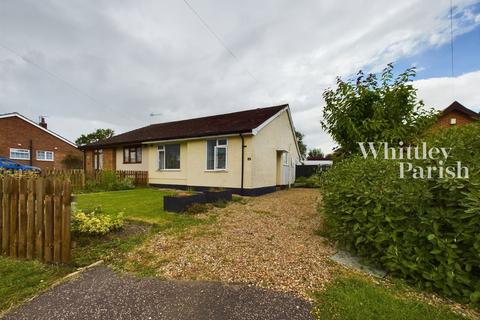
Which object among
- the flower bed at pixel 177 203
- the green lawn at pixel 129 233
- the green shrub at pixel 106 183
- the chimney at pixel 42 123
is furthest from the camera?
the chimney at pixel 42 123

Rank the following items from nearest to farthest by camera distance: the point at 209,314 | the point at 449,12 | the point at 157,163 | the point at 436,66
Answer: the point at 209,314 < the point at 449,12 < the point at 436,66 < the point at 157,163

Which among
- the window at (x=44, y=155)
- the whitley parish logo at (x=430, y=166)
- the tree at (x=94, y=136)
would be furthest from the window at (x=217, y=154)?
the tree at (x=94, y=136)

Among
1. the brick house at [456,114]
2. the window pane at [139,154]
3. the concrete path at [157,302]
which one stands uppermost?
the brick house at [456,114]

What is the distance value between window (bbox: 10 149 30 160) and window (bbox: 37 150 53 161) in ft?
3.72

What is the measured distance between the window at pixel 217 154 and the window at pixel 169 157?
2.71 m

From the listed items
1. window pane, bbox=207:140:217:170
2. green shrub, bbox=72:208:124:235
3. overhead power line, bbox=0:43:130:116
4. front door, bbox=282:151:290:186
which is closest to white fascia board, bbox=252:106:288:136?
window pane, bbox=207:140:217:170

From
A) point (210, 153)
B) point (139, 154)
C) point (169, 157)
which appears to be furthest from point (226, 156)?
point (139, 154)

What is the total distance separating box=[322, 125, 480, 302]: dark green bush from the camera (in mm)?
A: 2510

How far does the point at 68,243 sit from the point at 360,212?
4671 millimetres

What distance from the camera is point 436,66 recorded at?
788 centimetres

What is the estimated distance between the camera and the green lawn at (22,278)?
2.57m

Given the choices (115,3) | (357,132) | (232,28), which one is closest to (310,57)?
(232,28)

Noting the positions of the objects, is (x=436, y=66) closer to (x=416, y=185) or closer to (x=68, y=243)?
(x=416, y=185)

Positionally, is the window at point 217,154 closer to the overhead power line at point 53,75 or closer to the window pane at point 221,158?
the window pane at point 221,158
